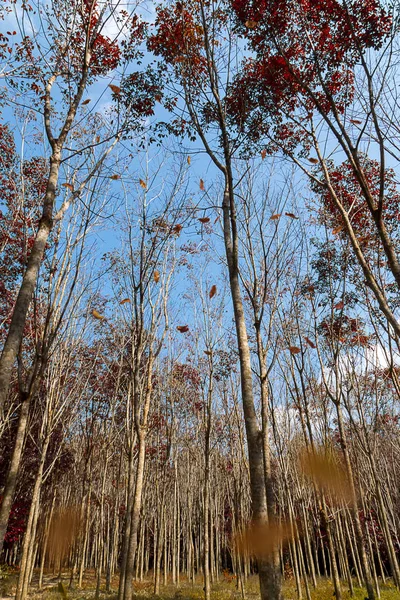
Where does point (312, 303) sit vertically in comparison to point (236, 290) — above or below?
above

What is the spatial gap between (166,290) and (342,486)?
4.76 meters

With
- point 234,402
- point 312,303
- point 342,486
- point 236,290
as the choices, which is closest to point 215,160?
point 236,290

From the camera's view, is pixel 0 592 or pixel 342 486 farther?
pixel 0 592

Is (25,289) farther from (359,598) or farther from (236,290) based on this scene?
(359,598)

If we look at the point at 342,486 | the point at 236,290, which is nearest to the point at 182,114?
the point at 236,290

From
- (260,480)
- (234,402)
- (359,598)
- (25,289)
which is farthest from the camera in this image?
(234,402)

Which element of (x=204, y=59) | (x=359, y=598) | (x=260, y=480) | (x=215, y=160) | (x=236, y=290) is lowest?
(x=359, y=598)

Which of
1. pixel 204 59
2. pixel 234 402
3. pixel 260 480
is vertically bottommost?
pixel 260 480

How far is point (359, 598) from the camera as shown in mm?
8508

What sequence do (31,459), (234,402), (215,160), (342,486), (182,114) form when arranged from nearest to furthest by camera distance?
(215,160)
(182,114)
(342,486)
(234,402)
(31,459)

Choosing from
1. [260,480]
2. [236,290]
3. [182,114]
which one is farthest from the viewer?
[182,114]

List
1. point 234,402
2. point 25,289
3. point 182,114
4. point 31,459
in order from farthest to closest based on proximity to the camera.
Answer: point 31,459 → point 234,402 → point 182,114 → point 25,289

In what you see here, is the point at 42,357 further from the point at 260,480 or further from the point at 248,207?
the point at 248,207

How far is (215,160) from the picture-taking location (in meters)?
4.64
